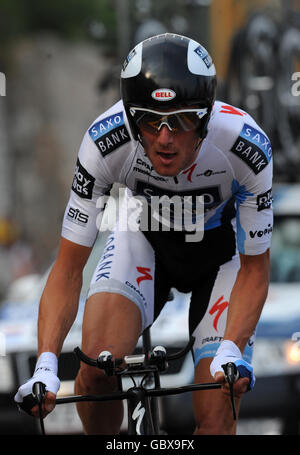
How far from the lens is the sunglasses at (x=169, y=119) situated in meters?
3.94

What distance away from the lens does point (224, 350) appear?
4055 mm

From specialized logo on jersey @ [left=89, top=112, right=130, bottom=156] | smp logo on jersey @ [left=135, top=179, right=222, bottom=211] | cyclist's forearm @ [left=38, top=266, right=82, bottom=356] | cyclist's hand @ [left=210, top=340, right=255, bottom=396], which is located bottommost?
cyclist's hand @ [left=210, top=340, right=255, bottom=396]

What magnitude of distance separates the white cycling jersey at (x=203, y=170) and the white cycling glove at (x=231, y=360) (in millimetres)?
494

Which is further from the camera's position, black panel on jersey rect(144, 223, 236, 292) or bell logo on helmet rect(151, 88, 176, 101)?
black panel on jersey rect(144, 223, 236, 292)

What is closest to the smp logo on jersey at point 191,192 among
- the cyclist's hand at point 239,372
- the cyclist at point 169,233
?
the cyclist at point 169,233

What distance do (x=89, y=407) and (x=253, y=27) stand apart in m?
6.91

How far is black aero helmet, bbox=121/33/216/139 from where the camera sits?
3936mm

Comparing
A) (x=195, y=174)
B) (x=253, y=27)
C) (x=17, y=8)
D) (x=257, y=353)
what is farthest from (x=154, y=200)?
(x=17, y=8)

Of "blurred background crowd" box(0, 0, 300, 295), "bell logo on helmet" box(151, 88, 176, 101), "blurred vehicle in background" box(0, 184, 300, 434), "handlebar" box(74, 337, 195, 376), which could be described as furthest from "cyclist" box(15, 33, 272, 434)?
"blurred background crowd" box(0, 0, 300, 295)

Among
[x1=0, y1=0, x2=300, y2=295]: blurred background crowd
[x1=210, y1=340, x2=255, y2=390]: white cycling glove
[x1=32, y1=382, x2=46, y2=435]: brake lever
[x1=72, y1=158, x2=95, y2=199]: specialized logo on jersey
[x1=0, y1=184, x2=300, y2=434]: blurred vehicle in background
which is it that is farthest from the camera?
[x1=0, y1=0, x2=300, y2=295]: blurred background crowd

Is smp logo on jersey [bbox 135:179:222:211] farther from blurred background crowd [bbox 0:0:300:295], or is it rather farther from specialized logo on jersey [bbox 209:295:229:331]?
blurred background crowd [bbox 0:0:300:295]

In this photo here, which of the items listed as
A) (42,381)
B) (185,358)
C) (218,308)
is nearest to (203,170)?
(218,308)

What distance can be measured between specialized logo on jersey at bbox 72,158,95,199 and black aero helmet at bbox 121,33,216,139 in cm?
33

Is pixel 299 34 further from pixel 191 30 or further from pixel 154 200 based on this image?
pixel 154 200
